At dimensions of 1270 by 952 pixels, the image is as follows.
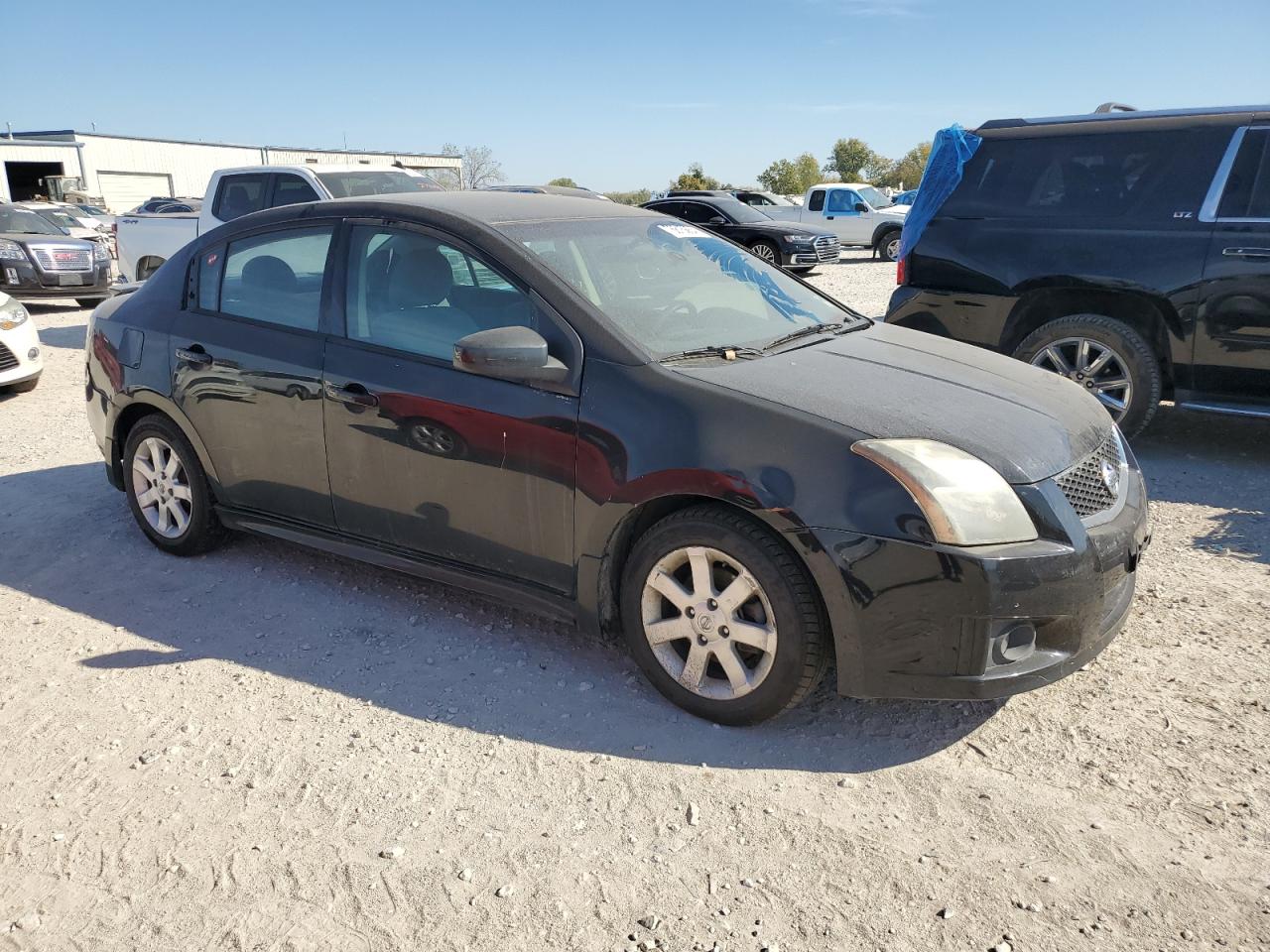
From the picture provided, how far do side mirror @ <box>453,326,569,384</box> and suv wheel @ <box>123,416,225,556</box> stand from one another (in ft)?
6.27

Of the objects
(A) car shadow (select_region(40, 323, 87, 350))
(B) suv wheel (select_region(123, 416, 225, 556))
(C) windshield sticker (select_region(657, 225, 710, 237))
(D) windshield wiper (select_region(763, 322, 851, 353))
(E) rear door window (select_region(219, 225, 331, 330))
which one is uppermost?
(C) windshield sticker (select_region(657, 225, 710, 237))

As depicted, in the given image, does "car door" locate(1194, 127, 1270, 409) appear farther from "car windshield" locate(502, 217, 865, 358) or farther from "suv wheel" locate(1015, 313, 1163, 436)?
"car windshield" locate(502, 217, 865, 358)

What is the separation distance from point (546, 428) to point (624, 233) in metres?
1.12

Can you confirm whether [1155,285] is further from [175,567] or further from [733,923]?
[175,567]

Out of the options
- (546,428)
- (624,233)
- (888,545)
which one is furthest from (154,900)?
(624,233)

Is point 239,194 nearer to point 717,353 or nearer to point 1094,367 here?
point 1094,367

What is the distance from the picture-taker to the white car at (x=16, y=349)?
27.9 ft

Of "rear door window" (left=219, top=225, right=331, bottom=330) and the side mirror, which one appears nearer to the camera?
the side mirror

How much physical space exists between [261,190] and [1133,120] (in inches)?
336

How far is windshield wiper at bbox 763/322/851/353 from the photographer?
3791 millimetres

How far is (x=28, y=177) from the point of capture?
54625mm

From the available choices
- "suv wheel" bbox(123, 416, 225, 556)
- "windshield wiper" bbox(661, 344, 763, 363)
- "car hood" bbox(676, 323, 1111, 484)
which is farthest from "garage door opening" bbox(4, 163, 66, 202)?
"car hood" bbox(676, 323, 1111, 484)

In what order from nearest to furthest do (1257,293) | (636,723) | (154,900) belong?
(154,900), (636,723), (1257,293)

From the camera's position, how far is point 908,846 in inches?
106
